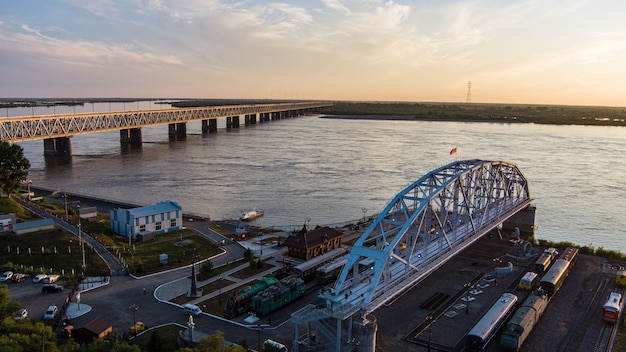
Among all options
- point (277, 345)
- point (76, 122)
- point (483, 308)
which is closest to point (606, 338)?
point (483, 308)

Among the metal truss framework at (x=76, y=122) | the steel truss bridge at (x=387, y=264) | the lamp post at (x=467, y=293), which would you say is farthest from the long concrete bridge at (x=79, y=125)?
the lamp post at (x=467, y=293)

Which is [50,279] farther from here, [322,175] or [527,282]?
[322,175]

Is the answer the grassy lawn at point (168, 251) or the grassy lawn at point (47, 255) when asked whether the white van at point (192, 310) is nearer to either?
the grassy lawn at point (168, 251)

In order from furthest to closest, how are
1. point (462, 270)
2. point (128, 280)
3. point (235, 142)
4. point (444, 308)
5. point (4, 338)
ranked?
1. point (235, 142)
2. point (462, 270)
3. point (128, 280)
4. point (444, 308)
5. point (4, 338)

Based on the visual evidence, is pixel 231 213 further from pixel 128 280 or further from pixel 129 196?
pixel 128 280

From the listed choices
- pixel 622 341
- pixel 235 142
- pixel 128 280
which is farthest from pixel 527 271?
pixel 235 142

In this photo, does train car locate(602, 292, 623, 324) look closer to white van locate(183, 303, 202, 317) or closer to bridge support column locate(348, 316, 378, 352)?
bridge support column locate(348, 316, 378, 352)
